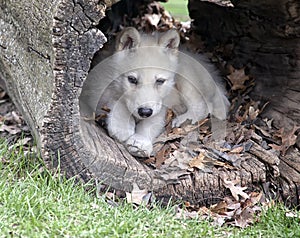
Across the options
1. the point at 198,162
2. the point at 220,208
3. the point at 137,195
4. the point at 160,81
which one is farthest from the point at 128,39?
the point at 220,208

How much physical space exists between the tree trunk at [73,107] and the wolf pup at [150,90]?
0.25 m

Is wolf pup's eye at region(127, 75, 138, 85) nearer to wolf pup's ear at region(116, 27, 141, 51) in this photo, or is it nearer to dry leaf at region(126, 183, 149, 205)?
wolf pup's ear at region(116, 27, 141, 51)

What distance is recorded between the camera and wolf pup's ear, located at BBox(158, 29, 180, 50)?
15.4 feet

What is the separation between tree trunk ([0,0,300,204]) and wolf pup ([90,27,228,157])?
246 mm

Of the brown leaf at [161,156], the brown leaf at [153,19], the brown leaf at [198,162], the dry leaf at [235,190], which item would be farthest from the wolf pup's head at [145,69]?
the brown leaf at [153,19]

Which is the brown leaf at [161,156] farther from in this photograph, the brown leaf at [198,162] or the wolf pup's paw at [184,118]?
the wolf pup's paw at [184,118]

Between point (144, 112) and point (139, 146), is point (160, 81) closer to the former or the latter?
point (144, 112)

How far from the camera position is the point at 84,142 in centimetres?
356

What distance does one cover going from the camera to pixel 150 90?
4438 millimetres

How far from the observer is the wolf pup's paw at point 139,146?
4.13 m

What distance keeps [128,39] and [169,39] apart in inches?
15.5

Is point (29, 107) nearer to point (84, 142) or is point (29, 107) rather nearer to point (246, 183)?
point (84, 142)

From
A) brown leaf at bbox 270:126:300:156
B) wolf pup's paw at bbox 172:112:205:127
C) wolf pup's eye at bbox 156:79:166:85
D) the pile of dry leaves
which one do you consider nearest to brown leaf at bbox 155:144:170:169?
the pile of dry leaves

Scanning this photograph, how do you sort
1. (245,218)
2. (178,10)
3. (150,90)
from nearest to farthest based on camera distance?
(245,218)
(150,90)
(178,10)
